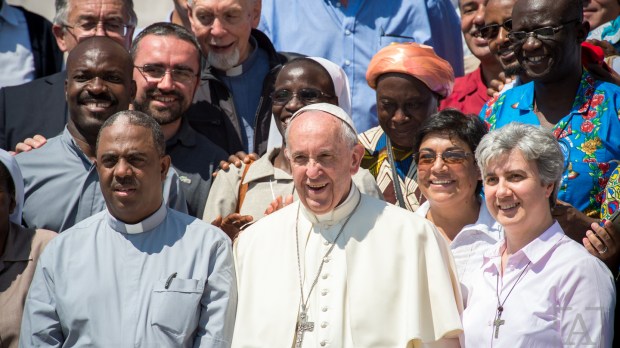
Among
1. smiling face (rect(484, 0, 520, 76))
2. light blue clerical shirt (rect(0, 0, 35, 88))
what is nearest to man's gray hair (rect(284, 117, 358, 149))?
smiling face (rect(484, 0, 520, 76))

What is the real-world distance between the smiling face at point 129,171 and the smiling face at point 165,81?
135cm

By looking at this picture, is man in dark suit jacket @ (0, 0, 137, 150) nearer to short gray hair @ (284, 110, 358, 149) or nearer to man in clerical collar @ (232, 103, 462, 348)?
man in clerical collar @ (232, 103, 462, 348)

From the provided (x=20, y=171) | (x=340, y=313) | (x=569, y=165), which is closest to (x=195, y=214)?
(x=20, y=171)

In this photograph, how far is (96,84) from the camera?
752 centimetres

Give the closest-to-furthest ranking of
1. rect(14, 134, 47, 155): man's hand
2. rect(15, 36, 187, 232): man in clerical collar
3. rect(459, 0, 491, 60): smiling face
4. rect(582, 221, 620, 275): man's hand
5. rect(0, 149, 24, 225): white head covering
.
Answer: rect(582, 221, 620, 275): man's hand, rect(0, 149, 24, 225): white head covering, rect(15, 36, 187, 232): man in clerical collar, rect(14, 134, 47, 155): man's hand, rect(459, 0, 491, 60): smiling face

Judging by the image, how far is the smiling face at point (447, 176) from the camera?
6938mm

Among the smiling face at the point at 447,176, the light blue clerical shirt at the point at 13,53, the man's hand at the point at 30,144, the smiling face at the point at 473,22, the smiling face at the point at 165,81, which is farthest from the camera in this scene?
the light blue clerical shirt at the point at 13,53

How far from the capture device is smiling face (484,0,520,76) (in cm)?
828

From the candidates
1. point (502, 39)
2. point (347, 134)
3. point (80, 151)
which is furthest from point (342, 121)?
point (502, 39)

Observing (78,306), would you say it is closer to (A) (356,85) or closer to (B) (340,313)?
(B) (340,313)

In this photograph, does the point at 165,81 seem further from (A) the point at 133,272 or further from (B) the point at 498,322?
(B) the point at 498,322

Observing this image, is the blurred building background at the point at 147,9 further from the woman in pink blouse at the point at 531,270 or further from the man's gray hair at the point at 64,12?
the woman in pink blouse at the point at 531,270

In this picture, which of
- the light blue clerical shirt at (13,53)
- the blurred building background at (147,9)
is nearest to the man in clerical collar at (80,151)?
the light blue clerical shirt at (13,53)

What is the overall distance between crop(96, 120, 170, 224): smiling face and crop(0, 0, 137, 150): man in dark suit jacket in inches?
62.7
